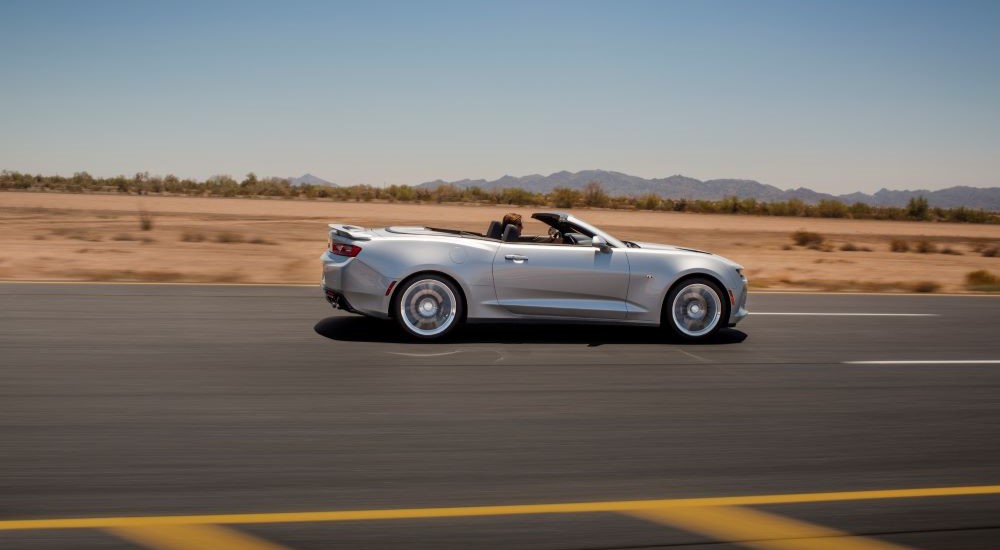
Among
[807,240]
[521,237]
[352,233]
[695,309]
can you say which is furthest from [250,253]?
[807,240]

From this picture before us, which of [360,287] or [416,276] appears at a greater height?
[416,276]

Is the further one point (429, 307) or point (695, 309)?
point (695, 309)


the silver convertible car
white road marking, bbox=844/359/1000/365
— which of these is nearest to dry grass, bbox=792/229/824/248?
white road marking, bbox=844/359/1000/365

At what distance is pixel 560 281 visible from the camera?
9.76m

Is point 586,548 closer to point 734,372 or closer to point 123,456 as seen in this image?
point 123,456

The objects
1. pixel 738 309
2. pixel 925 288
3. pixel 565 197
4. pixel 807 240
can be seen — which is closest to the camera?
pixel 738 309

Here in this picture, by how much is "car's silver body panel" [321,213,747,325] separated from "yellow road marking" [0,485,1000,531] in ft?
15.9

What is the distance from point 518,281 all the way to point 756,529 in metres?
5.34

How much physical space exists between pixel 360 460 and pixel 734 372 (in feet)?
13.8

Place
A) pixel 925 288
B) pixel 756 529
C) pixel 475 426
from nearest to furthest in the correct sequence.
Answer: pixel 756 529 < pixel 475 426 < pixel 925 288

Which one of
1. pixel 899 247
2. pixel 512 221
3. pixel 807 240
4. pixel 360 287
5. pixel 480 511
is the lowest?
pixel 480 511

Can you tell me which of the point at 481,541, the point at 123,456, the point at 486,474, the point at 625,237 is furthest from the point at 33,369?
the point at 625,237

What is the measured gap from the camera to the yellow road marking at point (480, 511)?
14.5ft

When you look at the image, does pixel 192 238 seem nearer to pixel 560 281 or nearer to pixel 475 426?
pixel 560 281
